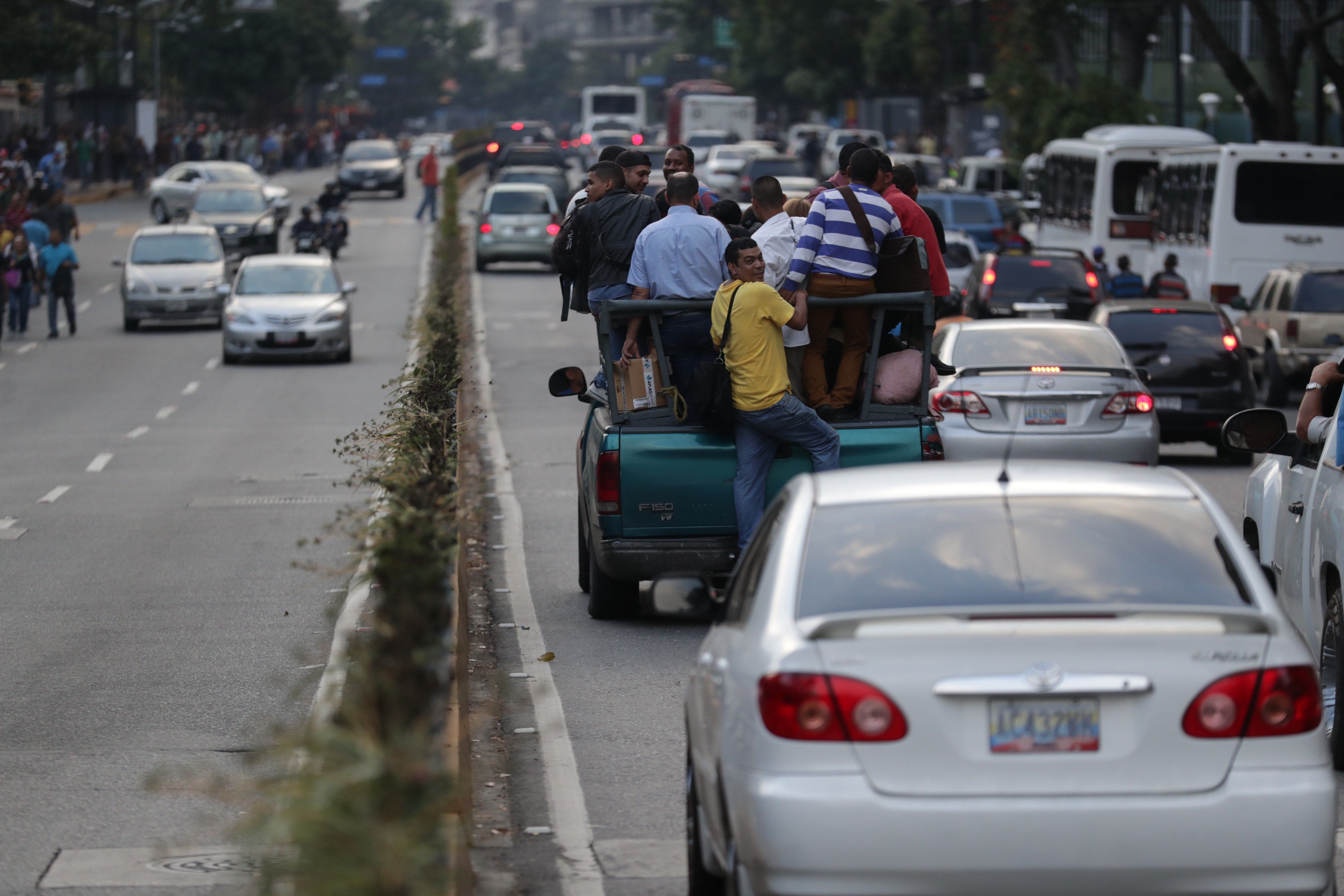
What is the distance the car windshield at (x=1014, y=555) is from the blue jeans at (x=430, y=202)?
51328 mm

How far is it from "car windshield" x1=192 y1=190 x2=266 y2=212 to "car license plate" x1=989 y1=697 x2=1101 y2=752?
42824 millimetres

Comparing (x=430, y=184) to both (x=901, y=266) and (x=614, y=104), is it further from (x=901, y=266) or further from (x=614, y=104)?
(x=901, y=266)

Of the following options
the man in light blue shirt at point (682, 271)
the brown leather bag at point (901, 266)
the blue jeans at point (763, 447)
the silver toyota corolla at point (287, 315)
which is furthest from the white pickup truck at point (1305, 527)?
the silver toyota corolla at point (287, 315)

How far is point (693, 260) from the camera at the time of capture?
11.3m

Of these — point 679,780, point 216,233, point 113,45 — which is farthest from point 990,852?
point 113,45

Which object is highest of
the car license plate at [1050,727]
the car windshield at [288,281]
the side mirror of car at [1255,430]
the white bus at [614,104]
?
the white bus at [614,104]

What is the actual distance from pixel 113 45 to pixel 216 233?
4057 centimetres

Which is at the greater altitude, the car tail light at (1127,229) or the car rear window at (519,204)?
the car rear window at (519,204)

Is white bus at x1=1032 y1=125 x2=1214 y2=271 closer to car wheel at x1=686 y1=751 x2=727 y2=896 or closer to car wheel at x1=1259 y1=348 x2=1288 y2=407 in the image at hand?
car wheel at x1=1259 y1=348 x2=1288 y2=407

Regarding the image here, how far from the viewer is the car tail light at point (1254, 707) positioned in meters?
4.84

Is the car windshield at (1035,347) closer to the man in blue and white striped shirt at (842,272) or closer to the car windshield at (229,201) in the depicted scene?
the man in blue and white striped shirt at (842,272)

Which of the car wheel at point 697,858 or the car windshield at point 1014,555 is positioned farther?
the car wheel at point 697,858

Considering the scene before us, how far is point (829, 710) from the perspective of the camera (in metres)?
4.87

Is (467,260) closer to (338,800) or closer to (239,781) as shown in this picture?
(239,781)
